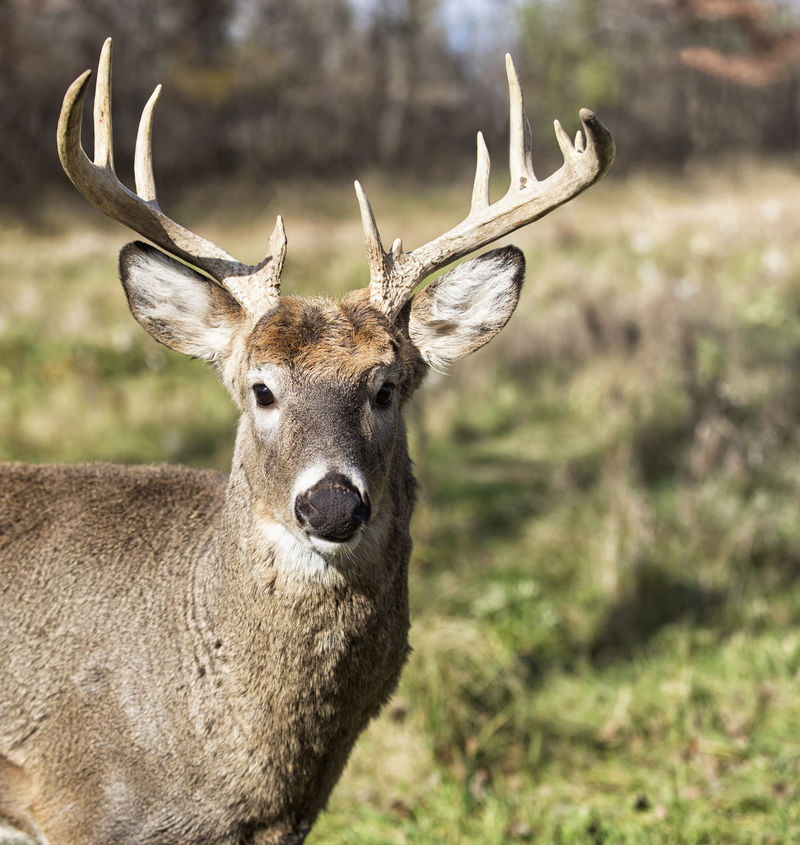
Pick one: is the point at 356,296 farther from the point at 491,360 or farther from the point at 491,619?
the point at 491,360

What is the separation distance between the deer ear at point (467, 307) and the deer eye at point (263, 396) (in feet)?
2.21

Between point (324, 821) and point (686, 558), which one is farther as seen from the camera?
point (686, 558)

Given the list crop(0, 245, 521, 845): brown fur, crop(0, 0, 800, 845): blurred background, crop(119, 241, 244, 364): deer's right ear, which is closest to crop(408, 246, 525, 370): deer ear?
crop(0, 245, 521, 845): brown fur

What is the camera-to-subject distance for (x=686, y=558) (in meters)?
6.39

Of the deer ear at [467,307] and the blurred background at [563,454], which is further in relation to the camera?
the blurred background at [563,454]

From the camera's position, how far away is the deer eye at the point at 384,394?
3102 mm

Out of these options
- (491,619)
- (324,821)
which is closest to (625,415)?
(491,619)

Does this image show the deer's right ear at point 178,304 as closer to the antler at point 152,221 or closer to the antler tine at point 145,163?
the antler at point 152,221

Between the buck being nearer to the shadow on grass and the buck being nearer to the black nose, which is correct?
the black nose

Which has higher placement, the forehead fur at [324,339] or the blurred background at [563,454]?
the forehead fur at [324,339]

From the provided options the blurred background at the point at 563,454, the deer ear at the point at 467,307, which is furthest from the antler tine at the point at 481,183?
Result: the blurred background at the point at 563,454

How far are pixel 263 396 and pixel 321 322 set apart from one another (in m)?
0.30

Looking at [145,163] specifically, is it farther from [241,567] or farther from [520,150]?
[241,567]

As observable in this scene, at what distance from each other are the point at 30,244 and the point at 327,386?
48.0 ft
